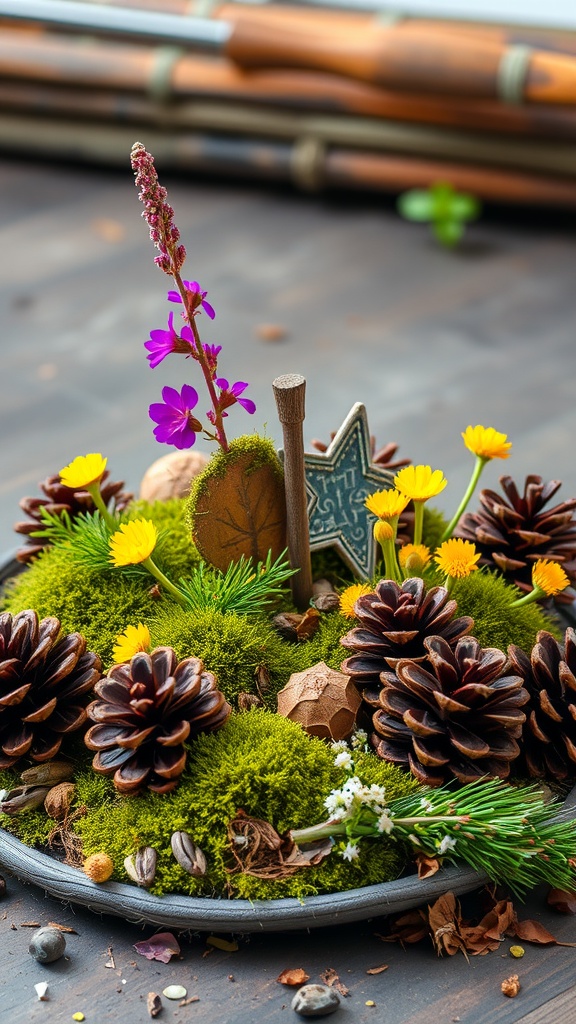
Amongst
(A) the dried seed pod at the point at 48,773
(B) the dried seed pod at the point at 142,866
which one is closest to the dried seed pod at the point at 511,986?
(B) the dried seed pod at the point at 142,866

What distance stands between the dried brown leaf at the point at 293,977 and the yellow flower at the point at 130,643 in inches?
9.8

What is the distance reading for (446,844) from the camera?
0.77 m

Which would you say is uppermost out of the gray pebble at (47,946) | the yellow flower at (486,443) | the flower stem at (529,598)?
the yellow flower at (486,443)

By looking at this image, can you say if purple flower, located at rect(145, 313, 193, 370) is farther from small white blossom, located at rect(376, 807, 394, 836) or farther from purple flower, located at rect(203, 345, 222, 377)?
small white blossom, located at rect(376, 807, 394, 836)

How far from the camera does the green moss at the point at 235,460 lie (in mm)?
895

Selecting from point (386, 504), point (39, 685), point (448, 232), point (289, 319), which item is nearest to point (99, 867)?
point (39, 685)

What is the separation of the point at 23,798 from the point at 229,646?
0.63ft

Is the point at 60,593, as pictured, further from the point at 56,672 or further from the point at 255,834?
the point at 255,834

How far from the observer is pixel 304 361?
194 centimetres

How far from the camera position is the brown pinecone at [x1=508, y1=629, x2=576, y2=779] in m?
0.84

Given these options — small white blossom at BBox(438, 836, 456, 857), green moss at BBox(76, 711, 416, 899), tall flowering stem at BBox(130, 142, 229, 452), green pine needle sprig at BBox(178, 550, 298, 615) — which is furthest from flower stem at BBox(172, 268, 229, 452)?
small white blossom at BBox(438, 836, 456, 857)

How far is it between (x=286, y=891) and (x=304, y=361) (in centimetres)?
127

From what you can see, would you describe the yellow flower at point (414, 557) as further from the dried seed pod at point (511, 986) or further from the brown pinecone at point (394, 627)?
the dried seed pod at point (511, 986)

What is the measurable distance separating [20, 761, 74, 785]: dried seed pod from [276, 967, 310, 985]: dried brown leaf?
0.22 m
